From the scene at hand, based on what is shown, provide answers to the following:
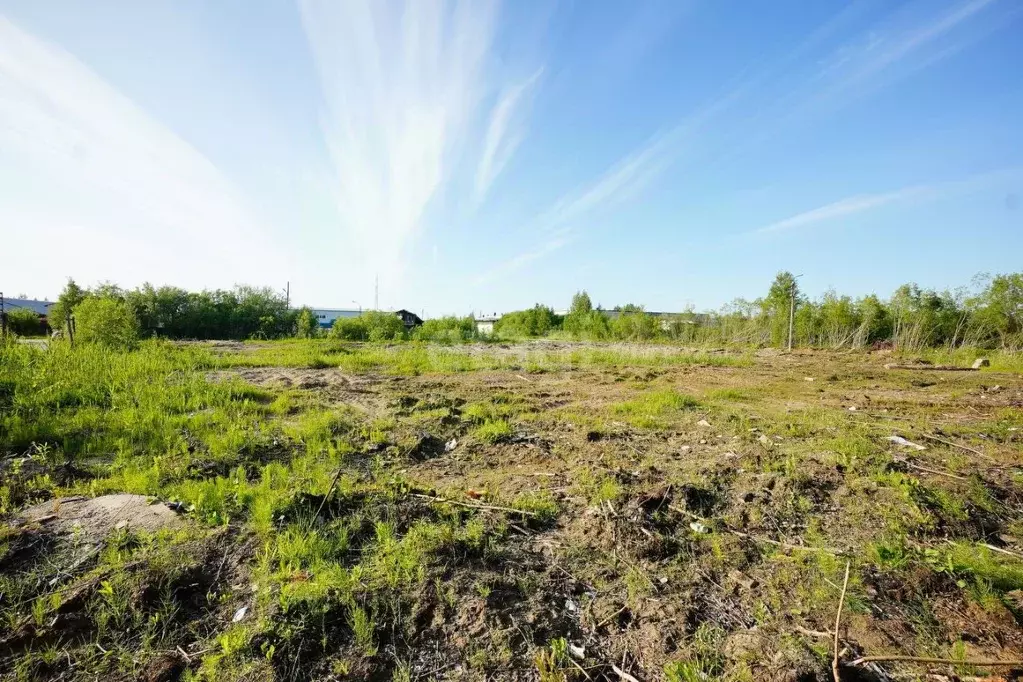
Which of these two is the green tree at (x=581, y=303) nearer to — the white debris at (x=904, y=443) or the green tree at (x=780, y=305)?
the green tree at (x=780, y=305)

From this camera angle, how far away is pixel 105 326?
11906mm

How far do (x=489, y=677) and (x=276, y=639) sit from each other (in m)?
0.97

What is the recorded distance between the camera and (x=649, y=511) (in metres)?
3.22

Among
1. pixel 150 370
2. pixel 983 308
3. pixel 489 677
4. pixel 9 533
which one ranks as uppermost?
pixel 983 308

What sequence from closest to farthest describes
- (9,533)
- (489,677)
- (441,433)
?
(489,677)
(9,533)
(441,433)

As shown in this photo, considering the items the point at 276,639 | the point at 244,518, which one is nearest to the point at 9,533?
the point at 244,518

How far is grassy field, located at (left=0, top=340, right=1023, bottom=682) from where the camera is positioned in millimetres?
1975

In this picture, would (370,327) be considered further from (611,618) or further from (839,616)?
(839,616)

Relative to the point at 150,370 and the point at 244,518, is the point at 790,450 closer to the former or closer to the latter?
the point at 244,518

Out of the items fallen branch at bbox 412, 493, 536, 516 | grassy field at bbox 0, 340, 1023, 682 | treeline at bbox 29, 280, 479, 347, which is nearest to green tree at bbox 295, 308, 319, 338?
treeline at bbox 29, 280, 479, 347

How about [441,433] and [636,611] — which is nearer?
[636,611]

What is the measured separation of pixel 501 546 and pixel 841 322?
2390 centimetres

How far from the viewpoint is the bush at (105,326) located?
11.8 metres

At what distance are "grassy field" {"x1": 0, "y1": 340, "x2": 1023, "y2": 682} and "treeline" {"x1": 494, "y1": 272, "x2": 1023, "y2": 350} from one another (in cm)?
1603
